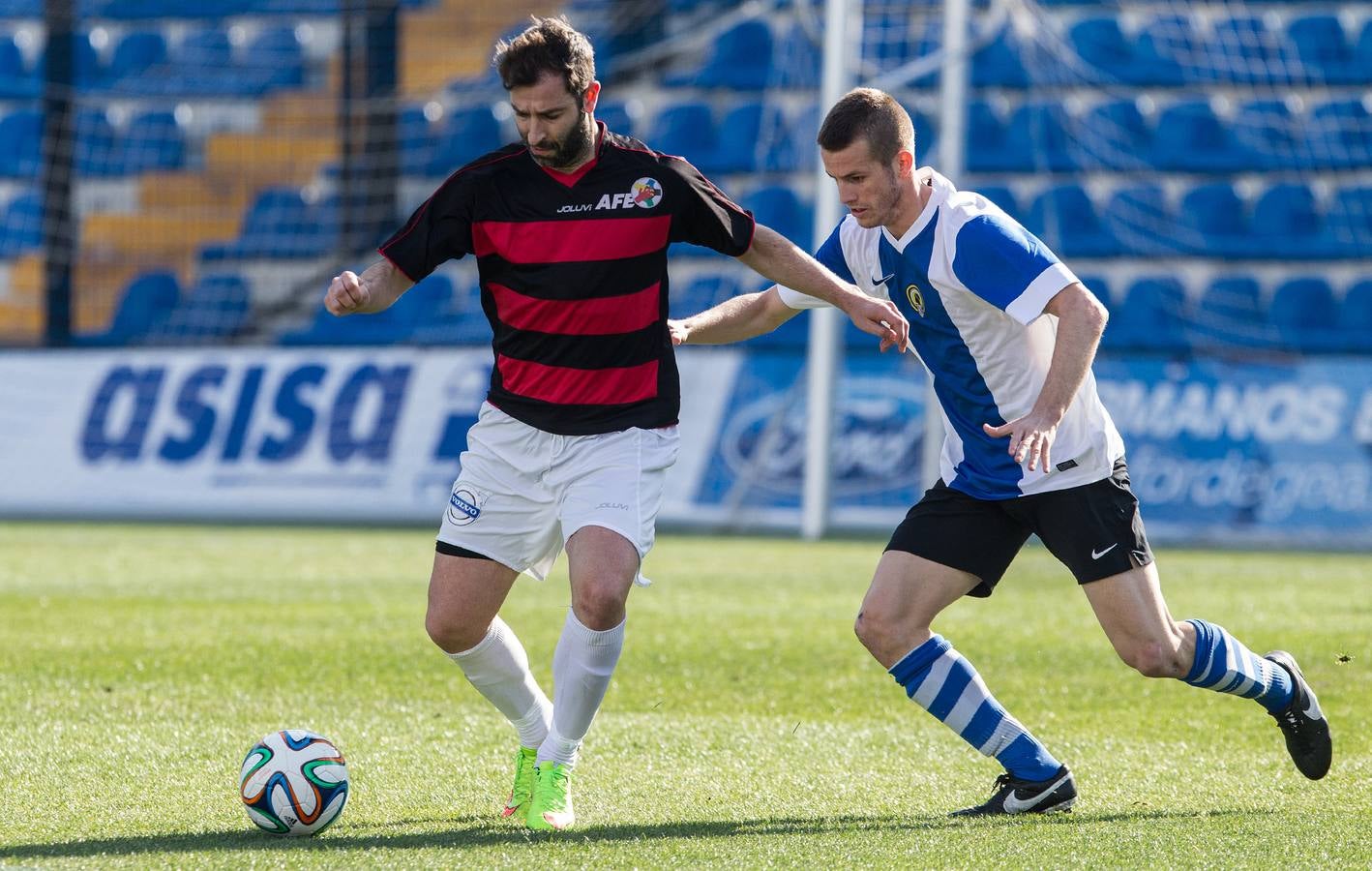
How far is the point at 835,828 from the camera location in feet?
15.5

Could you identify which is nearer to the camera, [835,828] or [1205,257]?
[835,828]

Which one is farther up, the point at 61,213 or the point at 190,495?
the point at 61,213

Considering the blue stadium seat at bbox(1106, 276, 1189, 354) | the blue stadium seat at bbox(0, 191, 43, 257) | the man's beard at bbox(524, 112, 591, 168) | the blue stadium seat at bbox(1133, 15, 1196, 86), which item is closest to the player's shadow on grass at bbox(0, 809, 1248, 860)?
the man's beard at bbox(524, 112, 591, 168)

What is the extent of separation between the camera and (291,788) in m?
4.56

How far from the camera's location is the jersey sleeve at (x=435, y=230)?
493cm

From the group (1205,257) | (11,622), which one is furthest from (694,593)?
(1205,257)

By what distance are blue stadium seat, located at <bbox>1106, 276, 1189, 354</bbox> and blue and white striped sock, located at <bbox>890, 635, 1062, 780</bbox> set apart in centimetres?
1282

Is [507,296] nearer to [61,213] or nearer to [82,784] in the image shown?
[82,784]

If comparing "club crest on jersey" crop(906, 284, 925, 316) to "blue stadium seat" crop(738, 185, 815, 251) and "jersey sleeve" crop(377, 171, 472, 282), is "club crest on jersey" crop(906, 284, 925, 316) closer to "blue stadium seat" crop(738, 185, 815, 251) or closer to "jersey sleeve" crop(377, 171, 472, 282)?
Answer: "jersey sleeve" crop(377, 171, 472, 282)

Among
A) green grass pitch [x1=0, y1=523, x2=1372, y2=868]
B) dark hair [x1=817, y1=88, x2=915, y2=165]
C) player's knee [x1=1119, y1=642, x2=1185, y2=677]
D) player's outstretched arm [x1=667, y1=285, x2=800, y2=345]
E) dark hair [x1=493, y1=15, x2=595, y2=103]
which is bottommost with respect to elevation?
green grass pitch [x1=0, y1=523, x2=1372, y2=868]

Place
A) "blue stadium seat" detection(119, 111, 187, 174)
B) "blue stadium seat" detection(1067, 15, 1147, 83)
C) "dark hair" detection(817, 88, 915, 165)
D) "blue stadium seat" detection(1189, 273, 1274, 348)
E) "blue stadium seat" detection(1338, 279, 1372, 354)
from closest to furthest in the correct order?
"dark hair" detection(817, 88, 915, 165)
"blue stadium seat" detection(1189, 273, 1274, 348)
"blue stadium seat" detection(1338, 279, 1372, 354)
"blue stadium seat" detection(1067, 15, 1147, 83)
"blue stadium seat" detection(119, 111, 187, 174)

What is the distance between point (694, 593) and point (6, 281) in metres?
13.0

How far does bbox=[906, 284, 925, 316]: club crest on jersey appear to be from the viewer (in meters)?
5.08

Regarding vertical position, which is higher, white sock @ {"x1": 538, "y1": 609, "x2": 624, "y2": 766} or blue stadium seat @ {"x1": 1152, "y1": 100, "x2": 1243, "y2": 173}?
blue stadium seat @ {"x1": 1152, "y1": 100, "x2": 1243, "y2": 173}
